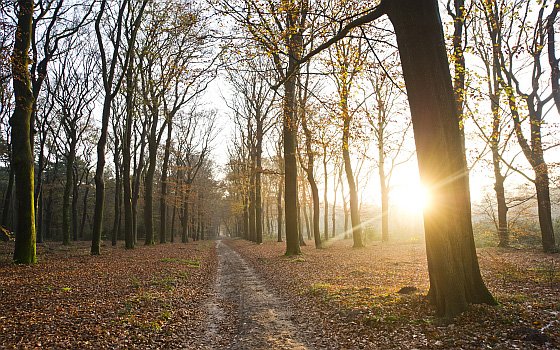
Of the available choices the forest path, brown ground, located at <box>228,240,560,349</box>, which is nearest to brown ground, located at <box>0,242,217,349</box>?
the forest path

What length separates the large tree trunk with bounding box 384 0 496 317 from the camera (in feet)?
20.8

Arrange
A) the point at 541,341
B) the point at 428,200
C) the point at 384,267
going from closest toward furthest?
the point at 541,341 < the point at 428,200 < the point at 384,267

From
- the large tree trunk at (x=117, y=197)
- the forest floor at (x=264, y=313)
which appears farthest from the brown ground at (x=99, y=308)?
the large tree trunk at (x=117, y=197)

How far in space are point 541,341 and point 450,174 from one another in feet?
9.05

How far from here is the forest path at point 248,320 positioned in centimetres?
613

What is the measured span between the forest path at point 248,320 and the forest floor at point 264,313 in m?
0.02

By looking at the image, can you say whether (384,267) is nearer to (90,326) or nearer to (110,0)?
(90,326)

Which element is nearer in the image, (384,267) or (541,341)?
(541,341)

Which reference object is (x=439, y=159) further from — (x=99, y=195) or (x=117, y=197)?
(x=117, y=197)

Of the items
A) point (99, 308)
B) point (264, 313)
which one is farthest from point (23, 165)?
point (264, 313)

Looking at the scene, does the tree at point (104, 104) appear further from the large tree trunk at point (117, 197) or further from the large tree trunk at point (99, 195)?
the large tree trunk at point (117, 197)

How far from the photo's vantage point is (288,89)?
2039 cm

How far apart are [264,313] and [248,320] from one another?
2.01ft

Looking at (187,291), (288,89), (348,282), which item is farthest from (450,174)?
(288,89)
